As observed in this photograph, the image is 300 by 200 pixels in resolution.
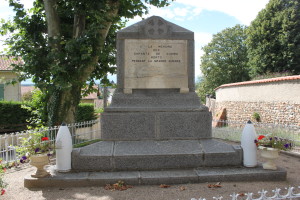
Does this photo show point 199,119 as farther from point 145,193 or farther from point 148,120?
point 145,193

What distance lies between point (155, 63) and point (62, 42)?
472cm

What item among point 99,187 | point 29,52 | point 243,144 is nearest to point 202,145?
point 243,144

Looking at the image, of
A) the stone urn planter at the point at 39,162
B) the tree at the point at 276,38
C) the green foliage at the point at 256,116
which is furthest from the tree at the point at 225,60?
the stone urn planter at the point at 39,162

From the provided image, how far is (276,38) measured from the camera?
23.6 metres

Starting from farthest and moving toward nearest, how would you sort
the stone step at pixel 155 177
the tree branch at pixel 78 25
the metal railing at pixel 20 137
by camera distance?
the tree branch at pixel 78 25 < the metal railing at pixel 20 137 < the stone step at pixel 155 177

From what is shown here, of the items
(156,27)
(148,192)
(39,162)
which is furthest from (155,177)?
(156,27)

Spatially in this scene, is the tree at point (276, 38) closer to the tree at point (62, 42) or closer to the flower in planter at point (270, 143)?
the tree at point (62, 42)

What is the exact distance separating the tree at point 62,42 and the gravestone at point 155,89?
11.7 ft

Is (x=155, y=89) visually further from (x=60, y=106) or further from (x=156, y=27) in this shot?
(x=60, y=106)

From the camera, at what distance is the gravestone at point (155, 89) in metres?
5.35

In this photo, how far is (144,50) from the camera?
19.0ft

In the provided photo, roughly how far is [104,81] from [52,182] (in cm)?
813

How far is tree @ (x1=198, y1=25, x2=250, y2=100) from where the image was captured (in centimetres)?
3841

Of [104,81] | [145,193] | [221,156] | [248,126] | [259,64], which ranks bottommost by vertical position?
[145,193]
